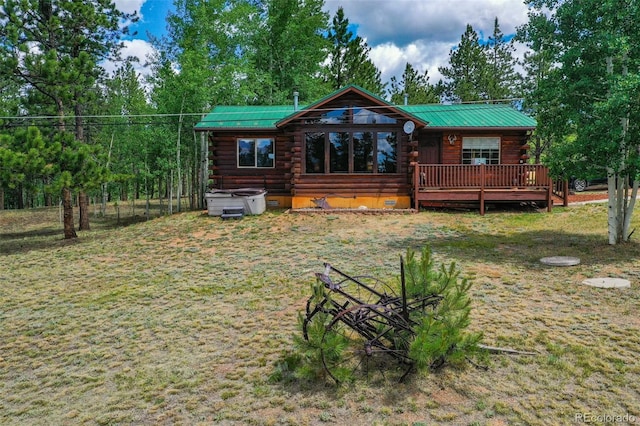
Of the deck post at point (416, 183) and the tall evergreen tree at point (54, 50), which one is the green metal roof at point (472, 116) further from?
the tall evergreen tree at point (54, 50)

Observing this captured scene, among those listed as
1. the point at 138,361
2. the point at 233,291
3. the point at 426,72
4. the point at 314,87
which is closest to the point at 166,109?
the point at 314,87

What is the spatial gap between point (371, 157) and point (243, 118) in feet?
20.9

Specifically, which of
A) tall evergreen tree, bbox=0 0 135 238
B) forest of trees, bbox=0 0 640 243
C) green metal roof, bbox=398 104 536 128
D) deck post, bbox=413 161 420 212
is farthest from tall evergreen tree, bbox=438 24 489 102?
tall evergreen tree, bbox=0 0 135 238

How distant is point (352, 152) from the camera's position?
53.6ft

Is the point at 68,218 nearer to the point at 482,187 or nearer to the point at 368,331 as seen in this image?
the point at 368,331

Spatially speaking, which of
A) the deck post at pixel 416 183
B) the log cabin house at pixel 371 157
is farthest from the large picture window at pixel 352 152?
the deck post at pixel 416 183

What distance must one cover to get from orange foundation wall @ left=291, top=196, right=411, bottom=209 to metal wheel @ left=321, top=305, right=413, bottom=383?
11.5 metres

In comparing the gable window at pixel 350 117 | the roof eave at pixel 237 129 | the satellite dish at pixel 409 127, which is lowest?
the satellite dish at pixel 409 127

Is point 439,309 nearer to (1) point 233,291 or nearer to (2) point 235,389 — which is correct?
(2) point 235,389

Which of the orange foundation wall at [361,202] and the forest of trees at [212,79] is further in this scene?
the orange foundation wall at [361,202]

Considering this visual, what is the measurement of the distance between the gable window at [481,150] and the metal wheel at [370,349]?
14753mm

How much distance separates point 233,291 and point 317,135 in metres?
9.68

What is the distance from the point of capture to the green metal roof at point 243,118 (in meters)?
17.6

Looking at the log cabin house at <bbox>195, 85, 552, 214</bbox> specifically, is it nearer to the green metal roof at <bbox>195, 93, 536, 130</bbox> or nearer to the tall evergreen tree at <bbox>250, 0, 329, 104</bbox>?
the green metal roof at <bbox>195, 93, 536, 130</bbox>
